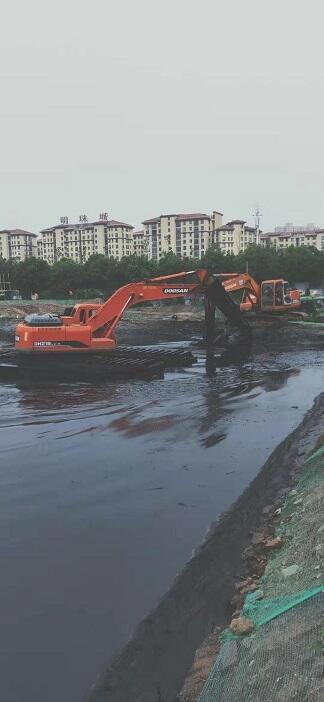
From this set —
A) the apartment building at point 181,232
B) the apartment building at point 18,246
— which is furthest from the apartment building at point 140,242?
the apartment building at point 18,246

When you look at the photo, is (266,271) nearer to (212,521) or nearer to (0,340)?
(0,340)

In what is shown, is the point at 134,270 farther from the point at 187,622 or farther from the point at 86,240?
the point at 86,240

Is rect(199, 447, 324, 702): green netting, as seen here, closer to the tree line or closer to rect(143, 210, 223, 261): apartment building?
the tree line

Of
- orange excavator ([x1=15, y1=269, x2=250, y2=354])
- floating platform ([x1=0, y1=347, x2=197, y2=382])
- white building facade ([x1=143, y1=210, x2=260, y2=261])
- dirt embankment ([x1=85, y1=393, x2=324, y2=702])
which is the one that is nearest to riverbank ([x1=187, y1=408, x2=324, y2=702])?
dirt embankment ([x1=85, y1=393, x2=324, y2=702])

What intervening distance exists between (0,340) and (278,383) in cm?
2303

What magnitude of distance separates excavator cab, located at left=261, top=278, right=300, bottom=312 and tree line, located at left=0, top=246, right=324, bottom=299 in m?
42.6

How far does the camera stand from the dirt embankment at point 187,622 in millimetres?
4109

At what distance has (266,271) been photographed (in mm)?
74375

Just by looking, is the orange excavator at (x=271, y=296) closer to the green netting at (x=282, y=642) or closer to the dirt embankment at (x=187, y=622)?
the dirt embankment at (x=187, y=622)

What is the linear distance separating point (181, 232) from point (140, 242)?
16.0 metres

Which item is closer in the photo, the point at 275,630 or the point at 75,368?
the point at 275,630

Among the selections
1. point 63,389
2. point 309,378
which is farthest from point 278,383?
Result: point 63,389

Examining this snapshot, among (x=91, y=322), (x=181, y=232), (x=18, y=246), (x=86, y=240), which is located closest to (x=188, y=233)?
(x=181, y=232)

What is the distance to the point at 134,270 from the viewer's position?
77.4 m
